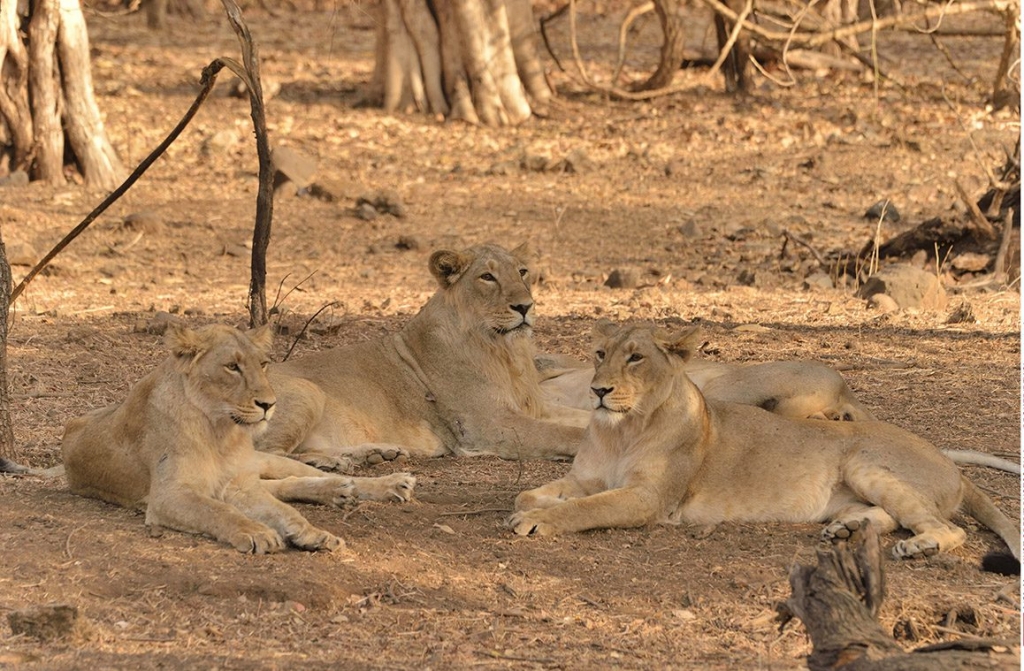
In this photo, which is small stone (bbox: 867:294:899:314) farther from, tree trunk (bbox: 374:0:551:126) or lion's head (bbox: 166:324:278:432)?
tree trunk (bbox: 374:0:551:126)

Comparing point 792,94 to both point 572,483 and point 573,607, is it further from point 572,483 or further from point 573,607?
point 573,607

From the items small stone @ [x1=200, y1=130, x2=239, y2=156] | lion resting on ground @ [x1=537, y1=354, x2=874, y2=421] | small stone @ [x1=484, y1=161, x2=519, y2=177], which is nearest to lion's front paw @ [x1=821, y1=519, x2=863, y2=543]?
lion resting on ground @ [x1=537, y1=354, x2=874, y2=421]

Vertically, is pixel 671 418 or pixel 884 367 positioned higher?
pixel 671 418

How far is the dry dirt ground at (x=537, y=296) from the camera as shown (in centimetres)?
459

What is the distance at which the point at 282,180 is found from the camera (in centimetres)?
1310

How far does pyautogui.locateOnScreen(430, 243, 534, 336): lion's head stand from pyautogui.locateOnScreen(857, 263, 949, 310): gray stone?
357 centimetres

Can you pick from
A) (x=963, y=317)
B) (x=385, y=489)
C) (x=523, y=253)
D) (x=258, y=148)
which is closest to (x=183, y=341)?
(x=385, y=489)

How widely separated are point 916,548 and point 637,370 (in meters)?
1.16

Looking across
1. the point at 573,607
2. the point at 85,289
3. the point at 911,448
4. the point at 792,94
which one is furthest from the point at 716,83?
the point at 573,607

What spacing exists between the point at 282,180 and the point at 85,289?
2.96 metres

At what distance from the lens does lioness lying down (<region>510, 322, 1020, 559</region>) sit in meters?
5.51

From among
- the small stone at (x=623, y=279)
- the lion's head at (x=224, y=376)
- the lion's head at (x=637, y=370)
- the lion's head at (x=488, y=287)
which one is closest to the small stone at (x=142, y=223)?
the small stone at (x=623, y=279)

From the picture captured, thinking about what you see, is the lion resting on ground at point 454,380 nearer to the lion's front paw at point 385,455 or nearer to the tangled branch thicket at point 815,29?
the lion's front paw at point 385,455

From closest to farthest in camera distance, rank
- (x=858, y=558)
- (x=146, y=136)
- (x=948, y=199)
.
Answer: (x=858, y=558)
(x=948, y=199)
(x=146, y=136)
